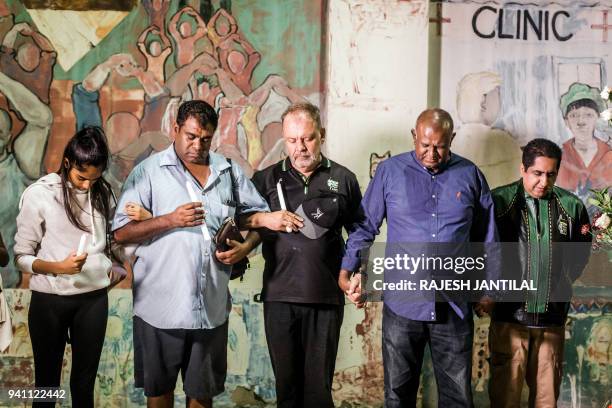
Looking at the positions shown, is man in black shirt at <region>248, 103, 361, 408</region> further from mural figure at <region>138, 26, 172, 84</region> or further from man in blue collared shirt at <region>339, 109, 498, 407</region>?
mural figure at <region>138, 26, 172, 84</region>

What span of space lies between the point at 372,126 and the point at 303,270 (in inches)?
43.2

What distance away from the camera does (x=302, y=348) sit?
3.52m

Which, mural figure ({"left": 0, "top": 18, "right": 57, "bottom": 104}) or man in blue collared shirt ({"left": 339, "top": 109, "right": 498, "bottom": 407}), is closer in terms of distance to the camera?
man in blue collared shirt ({"left": 339, "top": 109, "right": 498, "bottom": 407})

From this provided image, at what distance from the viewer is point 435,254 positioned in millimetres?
3477

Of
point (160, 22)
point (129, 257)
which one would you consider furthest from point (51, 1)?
point (129, 257)

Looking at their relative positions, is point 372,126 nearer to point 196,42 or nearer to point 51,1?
point 196,42

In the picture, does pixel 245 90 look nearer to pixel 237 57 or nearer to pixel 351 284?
pixel 237 57

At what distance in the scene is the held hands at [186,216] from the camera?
10.9 feet

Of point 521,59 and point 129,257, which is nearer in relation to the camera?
point 129,257

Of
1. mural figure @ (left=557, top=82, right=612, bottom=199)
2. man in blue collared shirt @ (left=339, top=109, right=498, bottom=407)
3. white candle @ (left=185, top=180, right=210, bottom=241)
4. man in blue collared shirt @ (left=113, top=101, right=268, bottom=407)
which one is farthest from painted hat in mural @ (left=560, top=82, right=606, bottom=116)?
white candle @ (left=185, top=180, right=210, bottom=241)

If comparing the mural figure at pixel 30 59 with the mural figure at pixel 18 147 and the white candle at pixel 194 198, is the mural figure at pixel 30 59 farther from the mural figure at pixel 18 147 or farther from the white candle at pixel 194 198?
the white candle at pixel 194 198

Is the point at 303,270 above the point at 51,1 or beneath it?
beneath

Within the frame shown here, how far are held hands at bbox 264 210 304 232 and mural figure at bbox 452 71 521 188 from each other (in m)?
1.28

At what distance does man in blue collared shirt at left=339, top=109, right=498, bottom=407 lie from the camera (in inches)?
135
